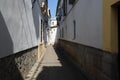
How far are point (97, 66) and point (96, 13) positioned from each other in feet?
5.37

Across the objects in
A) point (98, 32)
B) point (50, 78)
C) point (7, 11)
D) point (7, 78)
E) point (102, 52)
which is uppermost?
point (7, 11)

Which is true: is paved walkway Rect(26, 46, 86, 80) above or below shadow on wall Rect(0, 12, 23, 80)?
below

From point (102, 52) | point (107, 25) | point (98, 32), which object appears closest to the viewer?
point (107, 25)

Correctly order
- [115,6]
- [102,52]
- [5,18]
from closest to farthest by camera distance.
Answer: [5,18] → [115,6] → [102,52]

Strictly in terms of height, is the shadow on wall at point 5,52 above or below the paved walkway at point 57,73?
above

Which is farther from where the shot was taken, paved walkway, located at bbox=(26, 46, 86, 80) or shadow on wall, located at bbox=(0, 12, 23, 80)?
paved walkway, located at bbox=(26, 46, 86, 80)

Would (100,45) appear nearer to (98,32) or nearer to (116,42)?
(98,32)

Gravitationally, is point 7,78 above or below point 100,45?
below

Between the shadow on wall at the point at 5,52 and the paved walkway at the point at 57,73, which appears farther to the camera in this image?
the paved walkway at the point at 57,73

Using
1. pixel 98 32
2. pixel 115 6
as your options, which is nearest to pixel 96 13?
Answer: pixel 98 32

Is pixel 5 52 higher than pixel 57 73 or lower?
higher

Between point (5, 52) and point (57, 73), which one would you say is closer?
point (5, 52)

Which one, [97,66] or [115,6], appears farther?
[97,66]

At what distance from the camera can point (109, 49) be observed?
5781 mm
